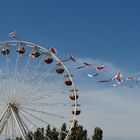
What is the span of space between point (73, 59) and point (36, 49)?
4.94 m

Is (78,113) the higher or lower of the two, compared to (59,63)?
lower

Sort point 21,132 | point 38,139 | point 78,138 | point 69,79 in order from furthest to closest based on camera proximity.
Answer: point 38,139 < point 78,138 < point 69,79 < point 21,132

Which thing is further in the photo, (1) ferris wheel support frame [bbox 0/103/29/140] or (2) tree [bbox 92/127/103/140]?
(2) tree [bbox 92/127/103/140]

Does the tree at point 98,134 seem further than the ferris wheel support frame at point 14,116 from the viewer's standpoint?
Yes

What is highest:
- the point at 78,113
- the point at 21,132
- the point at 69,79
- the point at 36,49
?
the point at 36,49

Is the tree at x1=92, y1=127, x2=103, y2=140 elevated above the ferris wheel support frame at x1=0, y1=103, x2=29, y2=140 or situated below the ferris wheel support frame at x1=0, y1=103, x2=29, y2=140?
above

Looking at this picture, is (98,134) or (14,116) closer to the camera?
Result: (14,116)

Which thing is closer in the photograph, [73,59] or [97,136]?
[73,59]

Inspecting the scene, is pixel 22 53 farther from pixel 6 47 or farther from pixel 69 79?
pixel 69 79

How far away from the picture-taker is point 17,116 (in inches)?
1901

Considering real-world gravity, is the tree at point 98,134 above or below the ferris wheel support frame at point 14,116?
above

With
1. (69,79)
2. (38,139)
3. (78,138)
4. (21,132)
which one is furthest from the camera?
(38,139)

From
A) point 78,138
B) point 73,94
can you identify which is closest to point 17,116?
point 73,94

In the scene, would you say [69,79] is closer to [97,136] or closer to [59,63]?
[59,63]
